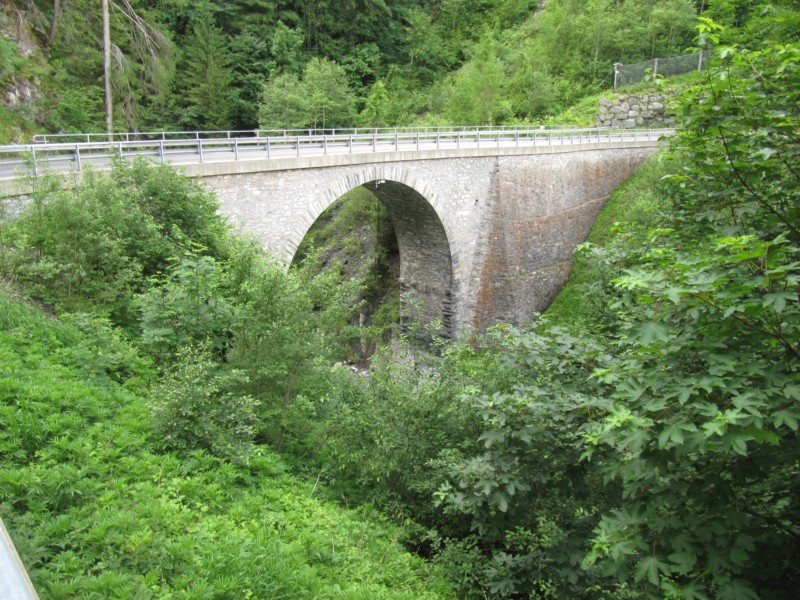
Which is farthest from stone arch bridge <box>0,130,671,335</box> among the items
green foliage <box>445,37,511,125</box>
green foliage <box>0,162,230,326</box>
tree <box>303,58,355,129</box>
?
tree <box>303,58,355,129</box>

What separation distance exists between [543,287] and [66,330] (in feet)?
71.1

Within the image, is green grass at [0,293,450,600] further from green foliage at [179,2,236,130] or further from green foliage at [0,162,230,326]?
green foliage at [179,2,236,130]

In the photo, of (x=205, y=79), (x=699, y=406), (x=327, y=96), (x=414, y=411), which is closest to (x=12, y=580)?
(x=699, y=406)

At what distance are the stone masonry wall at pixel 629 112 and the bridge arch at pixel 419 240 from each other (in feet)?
71.2

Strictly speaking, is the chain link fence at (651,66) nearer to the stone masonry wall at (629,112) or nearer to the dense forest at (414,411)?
the stone masonry wall at (629,112)

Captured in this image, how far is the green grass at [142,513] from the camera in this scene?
4195mm

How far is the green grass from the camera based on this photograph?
4.20 metres

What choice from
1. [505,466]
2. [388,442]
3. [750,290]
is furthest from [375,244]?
[750,290]

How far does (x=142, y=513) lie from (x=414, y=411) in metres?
3.59

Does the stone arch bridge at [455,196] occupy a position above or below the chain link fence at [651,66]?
below

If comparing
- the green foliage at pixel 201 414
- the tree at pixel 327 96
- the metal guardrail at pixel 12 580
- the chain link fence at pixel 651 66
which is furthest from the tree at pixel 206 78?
the metal guardrail at pixel 12 580

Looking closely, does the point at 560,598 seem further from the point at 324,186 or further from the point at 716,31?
the point at 324,186

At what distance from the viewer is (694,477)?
3.89 m

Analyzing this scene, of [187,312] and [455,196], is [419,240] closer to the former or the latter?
[455,196]
